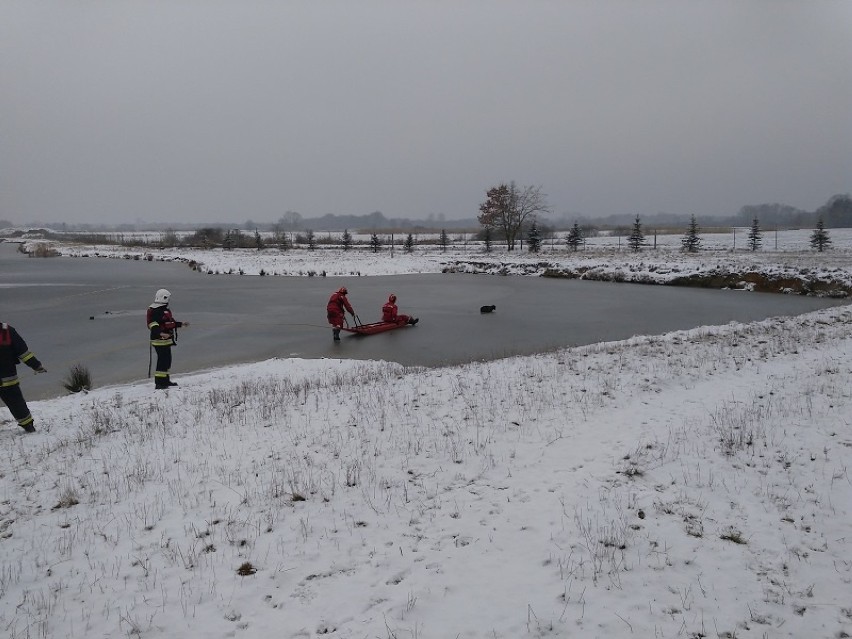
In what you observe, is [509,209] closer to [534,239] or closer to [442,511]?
[534,239]

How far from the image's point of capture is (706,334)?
47.3 ft

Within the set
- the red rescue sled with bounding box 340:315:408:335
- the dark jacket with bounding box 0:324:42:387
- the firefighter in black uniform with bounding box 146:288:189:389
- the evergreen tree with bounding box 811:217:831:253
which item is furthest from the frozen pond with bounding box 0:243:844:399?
the evergreen tree with bounding box 811:217:831:253

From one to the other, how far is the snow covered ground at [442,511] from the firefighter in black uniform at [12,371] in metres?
0.48

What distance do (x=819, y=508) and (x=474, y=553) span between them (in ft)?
12.1

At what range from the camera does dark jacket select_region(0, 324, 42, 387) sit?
8.30 metres

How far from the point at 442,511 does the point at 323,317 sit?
16.2 meters

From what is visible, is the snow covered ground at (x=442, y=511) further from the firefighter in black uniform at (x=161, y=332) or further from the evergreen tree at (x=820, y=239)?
the evergreen tree at (x=820, y=239)

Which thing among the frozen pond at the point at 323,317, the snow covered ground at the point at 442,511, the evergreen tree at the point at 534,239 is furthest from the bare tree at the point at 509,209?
the snow covered ground at the point at 442,511

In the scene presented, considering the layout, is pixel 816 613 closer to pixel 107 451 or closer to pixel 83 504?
pixel 83 504

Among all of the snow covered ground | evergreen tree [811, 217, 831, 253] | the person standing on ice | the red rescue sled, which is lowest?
the snow covered ground

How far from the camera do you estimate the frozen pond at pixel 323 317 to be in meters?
14.8

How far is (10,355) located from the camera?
8.40m

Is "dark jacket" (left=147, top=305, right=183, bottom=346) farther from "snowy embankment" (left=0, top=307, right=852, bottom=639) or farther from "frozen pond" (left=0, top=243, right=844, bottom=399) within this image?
"frozen pond" (left=0, top=243, right=844, bottom=399)

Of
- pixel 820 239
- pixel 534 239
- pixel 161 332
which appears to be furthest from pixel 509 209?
pixel 161 332
